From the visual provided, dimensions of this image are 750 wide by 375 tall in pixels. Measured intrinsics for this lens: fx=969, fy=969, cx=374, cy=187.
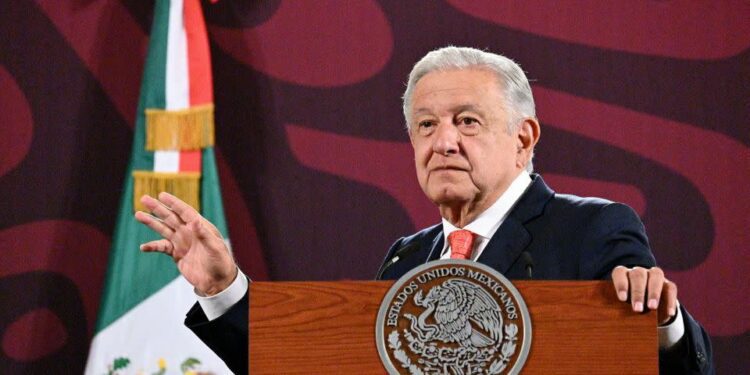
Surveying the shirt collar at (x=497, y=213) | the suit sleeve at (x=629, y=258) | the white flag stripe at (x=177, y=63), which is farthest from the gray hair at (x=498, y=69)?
the white flag stripe at (x=177, y=63)

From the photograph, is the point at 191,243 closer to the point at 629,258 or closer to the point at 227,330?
the point at 227,330

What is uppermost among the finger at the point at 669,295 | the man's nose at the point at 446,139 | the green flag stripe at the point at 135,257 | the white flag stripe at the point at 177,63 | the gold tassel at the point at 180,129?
the finger at the point at 669,295

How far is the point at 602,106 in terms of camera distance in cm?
424

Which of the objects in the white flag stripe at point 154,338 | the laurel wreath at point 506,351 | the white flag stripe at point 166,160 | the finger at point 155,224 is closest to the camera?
the laurel wreath at point 506,351

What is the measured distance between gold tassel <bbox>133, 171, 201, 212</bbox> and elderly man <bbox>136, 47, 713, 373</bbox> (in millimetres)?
1574

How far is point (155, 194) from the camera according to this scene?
13.0 ft

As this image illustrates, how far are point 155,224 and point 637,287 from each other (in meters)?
0.94

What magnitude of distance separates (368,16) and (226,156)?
90cm

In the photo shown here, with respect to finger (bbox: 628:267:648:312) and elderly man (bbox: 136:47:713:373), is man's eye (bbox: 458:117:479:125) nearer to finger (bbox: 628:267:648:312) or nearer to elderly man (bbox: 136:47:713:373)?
elderly man (bbox: 136:47:713:373)

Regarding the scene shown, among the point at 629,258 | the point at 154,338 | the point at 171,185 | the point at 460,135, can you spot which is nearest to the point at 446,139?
the point at 460,135

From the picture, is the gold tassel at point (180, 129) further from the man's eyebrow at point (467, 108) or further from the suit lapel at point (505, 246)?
the suit lapel at point (505, 246)

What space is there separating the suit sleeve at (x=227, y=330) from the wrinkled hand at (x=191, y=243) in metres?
0.08

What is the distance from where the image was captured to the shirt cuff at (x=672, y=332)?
175cm

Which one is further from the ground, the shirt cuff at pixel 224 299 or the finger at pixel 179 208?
the finger at pixel 179 208
